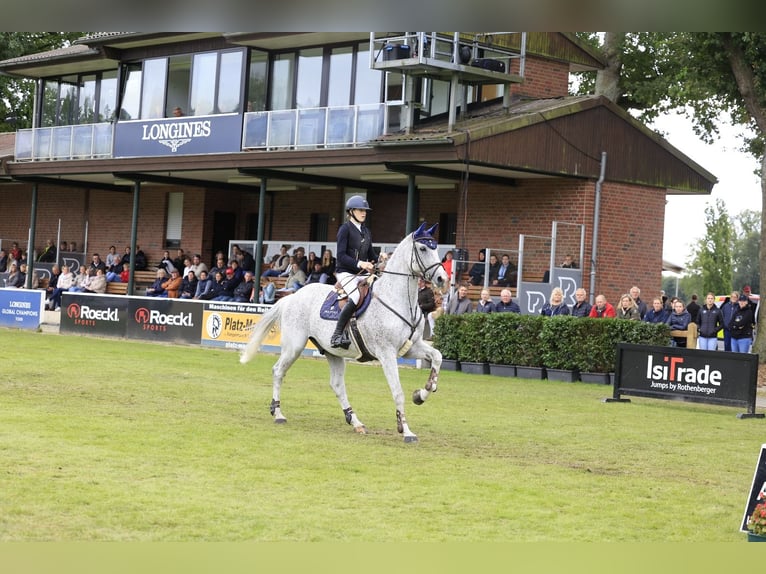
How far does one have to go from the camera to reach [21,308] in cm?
3250

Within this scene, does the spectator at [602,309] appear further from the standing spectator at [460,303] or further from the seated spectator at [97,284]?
the seated spectator at [97,284]

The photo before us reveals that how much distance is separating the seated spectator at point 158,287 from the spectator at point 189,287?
0.78m

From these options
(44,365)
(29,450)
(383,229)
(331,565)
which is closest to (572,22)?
(331,565)

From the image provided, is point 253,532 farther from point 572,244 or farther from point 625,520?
point 572,244

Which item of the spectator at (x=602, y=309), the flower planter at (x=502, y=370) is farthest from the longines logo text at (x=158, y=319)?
the spectator at (x=602, y=309)

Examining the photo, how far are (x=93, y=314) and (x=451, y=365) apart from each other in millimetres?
11819

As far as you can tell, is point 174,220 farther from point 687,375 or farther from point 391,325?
point 391,325

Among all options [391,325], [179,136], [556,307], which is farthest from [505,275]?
[391,325]

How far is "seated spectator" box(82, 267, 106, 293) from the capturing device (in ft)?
117

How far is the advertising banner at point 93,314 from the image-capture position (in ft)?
99.3

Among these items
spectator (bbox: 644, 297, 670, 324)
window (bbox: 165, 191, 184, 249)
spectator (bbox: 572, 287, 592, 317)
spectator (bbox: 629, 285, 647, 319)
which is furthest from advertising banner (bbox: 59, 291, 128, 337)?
spectator (bbox: 644, 297, 670, 324)

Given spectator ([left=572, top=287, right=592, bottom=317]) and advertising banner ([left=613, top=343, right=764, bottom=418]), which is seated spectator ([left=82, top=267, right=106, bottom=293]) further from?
advertising banner ([left=613, top=343, right=764, bottom=418])

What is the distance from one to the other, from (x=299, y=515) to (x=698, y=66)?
21519mm

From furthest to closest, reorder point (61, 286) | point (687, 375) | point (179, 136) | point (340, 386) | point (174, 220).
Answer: point (174, 220)
point (61, 286)
point (179, 136)
point (687, 375)
point (340, 386)
